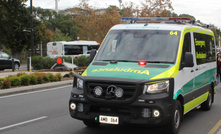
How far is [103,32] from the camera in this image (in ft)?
152

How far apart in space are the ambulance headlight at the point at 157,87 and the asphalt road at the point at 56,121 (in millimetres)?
1520

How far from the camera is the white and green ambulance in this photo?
17.0ft

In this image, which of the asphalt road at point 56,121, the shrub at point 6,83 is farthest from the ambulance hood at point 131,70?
the shrub at point 6,83

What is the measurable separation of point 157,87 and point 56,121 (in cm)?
335

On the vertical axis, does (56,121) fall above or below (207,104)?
below

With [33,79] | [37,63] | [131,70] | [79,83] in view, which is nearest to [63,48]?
[37,63]

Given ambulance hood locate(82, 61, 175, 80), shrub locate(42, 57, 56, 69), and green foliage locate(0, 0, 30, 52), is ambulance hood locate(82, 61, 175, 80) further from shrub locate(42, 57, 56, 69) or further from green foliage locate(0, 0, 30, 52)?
green foliage locate(0, 0, 30, 52)

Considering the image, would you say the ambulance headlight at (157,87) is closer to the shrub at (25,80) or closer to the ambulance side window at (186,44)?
the ambulance side window at (186,44)

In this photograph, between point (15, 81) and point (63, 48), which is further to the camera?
point (63, 48)

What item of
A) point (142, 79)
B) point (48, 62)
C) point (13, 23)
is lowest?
point (48, 62)

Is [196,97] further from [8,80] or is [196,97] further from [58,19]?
[58,19]

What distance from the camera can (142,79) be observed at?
5.21m

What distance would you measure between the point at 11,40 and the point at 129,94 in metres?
31.7

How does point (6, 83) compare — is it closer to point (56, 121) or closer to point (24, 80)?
point (24, 80)
